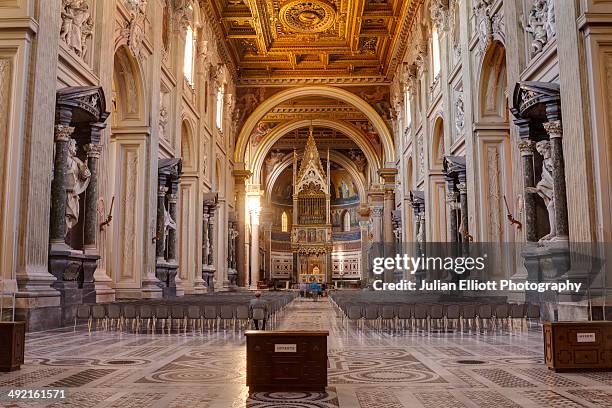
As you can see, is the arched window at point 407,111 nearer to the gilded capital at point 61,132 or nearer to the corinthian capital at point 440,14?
the corinthian capital at point 440,14

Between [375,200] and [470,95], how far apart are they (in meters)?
18.4

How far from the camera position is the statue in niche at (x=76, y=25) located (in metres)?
10.4

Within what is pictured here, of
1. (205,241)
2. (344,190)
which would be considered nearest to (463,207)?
(205,241)

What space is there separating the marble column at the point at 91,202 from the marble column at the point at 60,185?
1.01 metres

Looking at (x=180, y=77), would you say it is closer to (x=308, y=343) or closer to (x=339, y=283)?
(x=308, y=343)

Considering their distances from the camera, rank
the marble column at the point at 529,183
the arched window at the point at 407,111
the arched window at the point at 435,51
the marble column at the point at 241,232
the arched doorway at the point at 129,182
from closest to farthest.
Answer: the marble column at the point at 529,183 < the arched doorway at the point at 129,182 < the arched window at the point at 435,51 < the arched window at the point at 407,111 < the marble column at the point at 241,232

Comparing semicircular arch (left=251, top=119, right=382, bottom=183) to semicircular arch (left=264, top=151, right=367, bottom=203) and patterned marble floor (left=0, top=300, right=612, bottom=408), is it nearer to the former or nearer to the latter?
semicircular arch (left=264, top=151, right=367, bottom=203)

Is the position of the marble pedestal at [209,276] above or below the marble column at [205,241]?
below

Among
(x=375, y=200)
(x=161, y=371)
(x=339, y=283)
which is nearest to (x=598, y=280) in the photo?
(x=161, y=371)

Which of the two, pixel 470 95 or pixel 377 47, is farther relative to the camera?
pixel 377 47

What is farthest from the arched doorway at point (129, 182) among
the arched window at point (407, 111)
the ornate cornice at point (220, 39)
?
the arched window at point (407, 111)

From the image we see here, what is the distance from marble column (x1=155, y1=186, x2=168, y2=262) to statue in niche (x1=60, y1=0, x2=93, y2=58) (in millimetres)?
5131

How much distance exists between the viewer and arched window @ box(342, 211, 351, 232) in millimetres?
44344

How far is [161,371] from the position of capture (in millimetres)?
5664
